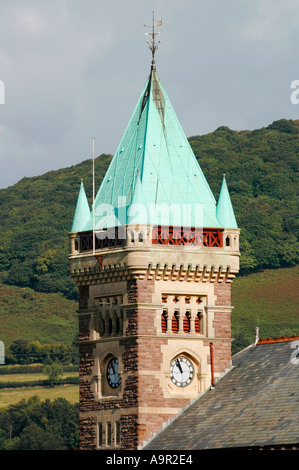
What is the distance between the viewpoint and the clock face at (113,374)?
65.1m

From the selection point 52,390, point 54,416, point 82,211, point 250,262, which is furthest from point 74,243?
point 250,262

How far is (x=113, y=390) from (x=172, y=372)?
252cm

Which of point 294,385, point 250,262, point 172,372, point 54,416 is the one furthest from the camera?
point 250,262

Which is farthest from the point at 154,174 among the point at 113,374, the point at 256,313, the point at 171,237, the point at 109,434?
the point at 256,313

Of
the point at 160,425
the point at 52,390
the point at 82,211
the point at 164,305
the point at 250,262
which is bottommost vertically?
the point at 160,425

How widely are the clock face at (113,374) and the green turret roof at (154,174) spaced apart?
5520mm

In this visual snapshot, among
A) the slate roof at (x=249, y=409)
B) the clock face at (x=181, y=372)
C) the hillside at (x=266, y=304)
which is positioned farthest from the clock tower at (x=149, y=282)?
the hillside at (x=266, y=304)

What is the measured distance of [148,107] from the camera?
66.6m

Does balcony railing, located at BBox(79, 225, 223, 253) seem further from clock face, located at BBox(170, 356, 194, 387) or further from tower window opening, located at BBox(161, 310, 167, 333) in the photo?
clock face, located at BBox(170, 356, 194, 387)

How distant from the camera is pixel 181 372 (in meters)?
65.1

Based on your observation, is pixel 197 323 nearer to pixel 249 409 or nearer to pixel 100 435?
pixel 100 435

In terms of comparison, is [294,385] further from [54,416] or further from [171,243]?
[54,416]

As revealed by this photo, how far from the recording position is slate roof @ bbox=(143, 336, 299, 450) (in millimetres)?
58500

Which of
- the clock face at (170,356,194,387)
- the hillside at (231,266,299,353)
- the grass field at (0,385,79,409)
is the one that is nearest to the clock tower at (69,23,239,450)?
the clock face at (170,356,194,387)
